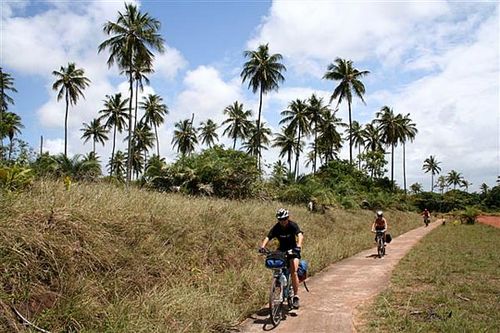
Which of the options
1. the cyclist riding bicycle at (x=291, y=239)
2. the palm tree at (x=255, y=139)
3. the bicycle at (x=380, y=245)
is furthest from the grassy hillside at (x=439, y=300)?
the palm tree at (x=255, y=139)

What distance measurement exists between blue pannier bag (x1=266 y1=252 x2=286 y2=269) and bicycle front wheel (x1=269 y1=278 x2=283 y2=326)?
0.24 metres

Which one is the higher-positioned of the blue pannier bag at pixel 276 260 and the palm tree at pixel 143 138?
the palm tree at pixel 143 138

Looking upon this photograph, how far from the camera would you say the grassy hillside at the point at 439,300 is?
6.34 meters

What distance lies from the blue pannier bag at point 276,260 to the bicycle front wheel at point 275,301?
0.80 feet

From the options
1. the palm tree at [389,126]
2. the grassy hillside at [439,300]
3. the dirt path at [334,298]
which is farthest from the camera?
the palm tree at [389,126]

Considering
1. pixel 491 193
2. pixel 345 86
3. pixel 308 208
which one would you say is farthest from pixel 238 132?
pixel 491 193

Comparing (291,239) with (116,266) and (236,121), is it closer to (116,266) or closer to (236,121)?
(116,266)

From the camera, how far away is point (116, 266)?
23.0 ft

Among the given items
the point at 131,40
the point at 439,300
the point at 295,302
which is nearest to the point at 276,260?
the point at 295,302

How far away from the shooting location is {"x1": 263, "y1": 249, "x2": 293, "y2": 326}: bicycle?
268 inches

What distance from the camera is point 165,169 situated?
72.7ft

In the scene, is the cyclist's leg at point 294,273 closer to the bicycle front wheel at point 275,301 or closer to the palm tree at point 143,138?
the bicycle front wheel at point 275,301

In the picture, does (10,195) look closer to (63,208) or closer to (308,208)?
(63,208)

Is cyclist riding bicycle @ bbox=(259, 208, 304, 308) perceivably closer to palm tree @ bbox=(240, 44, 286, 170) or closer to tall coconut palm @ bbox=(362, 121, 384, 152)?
palm tree @ bbox=(240, 44, 286, 170)
